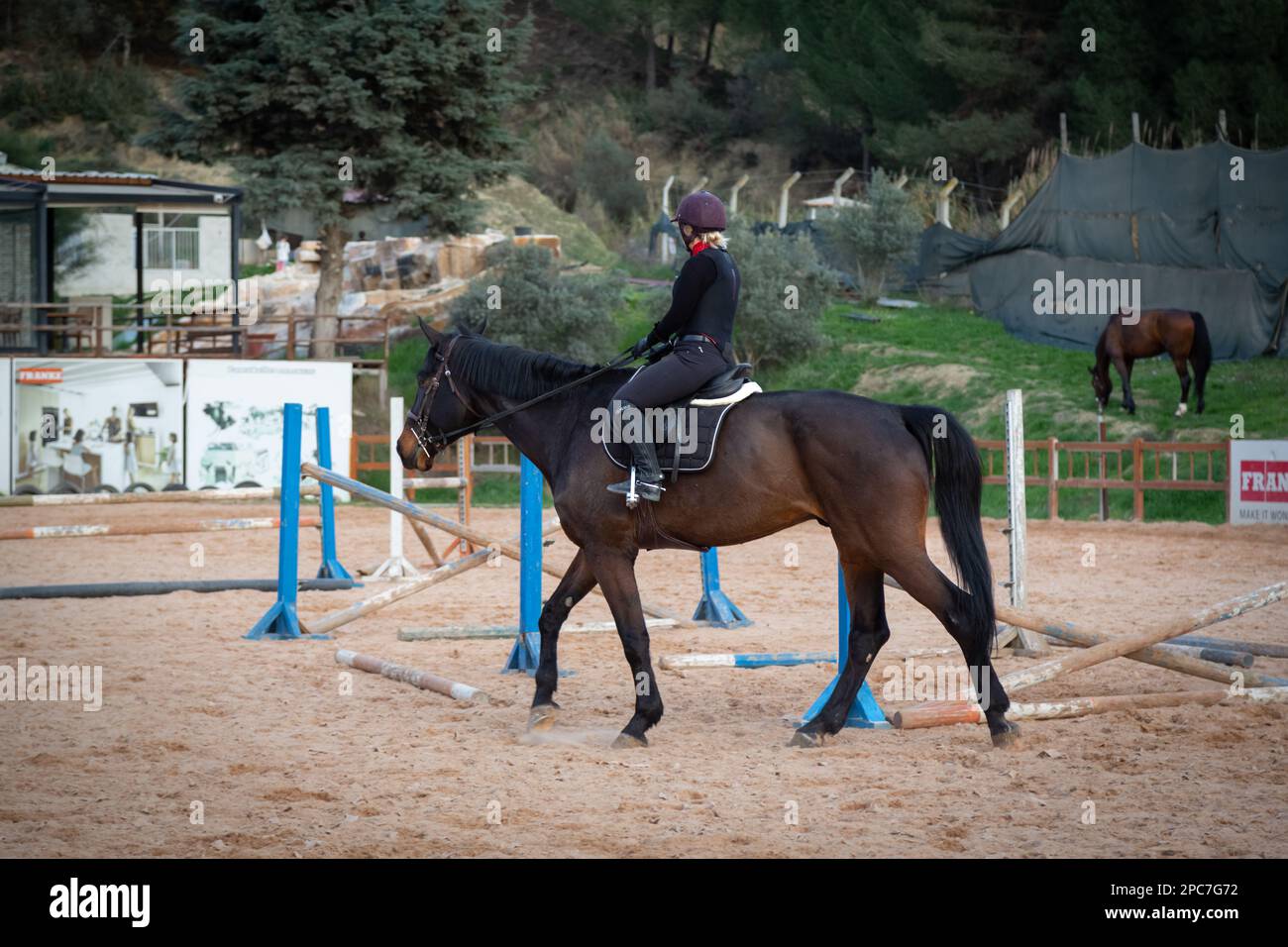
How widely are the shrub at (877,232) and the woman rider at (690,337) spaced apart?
26.6 m

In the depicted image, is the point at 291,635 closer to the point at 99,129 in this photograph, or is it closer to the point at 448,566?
the point at 448,566

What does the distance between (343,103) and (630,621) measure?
26.2 m

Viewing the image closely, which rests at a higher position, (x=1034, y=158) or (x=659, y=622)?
(x=1034, y=158)

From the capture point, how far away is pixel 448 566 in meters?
9.90

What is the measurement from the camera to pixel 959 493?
7.21 metres

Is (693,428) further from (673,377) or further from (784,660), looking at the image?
(784,660)

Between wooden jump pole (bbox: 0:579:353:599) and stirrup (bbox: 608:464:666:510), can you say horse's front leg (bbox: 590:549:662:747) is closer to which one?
stirrup (bbox: 608:464:666:510)

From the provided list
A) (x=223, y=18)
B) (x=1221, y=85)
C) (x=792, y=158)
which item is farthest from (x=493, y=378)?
(x=792, y=158)

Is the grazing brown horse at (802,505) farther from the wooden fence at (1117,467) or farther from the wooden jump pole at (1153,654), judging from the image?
the wooden fence at (1117,467)

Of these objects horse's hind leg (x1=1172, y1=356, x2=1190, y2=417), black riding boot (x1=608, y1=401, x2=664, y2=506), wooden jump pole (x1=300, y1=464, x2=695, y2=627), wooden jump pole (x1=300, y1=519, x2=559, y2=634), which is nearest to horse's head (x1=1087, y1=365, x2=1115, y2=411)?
horse's hind leg (x1=1172, y1=356, x2=1190, y2=417)

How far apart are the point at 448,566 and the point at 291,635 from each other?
1.81 m

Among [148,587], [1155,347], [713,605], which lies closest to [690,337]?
[713,605]

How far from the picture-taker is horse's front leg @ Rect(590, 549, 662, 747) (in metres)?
7.31

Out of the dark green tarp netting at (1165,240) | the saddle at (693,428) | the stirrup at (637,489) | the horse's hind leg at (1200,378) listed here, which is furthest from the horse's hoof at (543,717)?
the dark green tarp netting at (1165,240)
